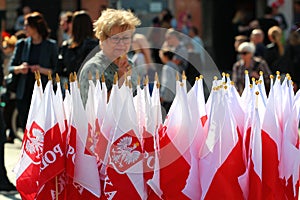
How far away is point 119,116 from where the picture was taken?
18.3 ft

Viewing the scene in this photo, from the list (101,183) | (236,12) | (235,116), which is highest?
(236,12)

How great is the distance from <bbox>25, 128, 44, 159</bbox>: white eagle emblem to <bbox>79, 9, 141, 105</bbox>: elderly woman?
657mm

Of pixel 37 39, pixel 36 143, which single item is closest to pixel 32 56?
pixel 37 39

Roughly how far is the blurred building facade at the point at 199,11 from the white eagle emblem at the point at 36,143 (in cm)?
1569

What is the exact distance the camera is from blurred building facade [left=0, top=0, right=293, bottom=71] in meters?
22.2

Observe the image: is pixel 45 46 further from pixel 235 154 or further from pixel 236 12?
pixel 236 12

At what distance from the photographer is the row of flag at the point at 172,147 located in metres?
5.51

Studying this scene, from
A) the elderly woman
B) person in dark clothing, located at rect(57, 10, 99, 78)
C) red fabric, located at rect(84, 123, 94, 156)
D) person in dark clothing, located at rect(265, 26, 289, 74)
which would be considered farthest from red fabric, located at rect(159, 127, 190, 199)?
person in dark clothing, located at rect(265, 26, 289, 74)

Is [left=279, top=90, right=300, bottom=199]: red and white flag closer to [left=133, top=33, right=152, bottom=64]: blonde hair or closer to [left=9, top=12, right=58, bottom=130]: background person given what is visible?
[left=9, top=12, right=58, bottom=130]: background person

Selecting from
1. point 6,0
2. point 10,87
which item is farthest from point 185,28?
point 10,87

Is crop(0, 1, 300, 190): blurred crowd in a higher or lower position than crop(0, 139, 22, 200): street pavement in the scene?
higher

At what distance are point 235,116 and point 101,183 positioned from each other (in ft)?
3.29

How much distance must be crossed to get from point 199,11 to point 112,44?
16847 millimetres

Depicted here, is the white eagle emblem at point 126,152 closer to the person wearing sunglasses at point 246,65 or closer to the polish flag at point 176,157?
the polish flag at point 176,157
